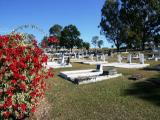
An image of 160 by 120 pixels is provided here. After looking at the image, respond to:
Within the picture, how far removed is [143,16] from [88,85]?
46677 mm

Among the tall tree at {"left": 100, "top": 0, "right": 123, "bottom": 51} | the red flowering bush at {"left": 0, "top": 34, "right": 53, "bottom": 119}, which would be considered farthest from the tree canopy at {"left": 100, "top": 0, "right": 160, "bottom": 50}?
the red flowering bush at {"left": 0, "top": 34, "right": 53, "bottom": 119}

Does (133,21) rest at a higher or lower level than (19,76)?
higher

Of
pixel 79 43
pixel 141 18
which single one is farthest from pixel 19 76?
pixel 79 43

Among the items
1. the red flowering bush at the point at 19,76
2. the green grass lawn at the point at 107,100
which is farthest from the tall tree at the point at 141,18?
the red flowering bush at the point at 19,76

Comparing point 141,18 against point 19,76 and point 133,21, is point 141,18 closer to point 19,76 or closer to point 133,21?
point 133,21

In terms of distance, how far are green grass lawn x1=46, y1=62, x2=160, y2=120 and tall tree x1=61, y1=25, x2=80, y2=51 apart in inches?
3518

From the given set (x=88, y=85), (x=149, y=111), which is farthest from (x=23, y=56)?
(x=88, y=85)

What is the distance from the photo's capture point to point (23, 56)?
30.0 feet

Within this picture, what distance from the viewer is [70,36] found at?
349 ft

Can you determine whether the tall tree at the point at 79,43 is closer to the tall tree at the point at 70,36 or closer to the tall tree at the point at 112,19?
the tall tree at the point at 70,36

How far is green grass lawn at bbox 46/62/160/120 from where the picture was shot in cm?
952

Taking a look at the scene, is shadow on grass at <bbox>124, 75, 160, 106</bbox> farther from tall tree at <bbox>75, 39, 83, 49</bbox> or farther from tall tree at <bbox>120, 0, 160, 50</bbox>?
tall tree at <bbox>75, 39, 83, 49</bbox>

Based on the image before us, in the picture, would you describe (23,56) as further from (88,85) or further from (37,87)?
A: (88,85)

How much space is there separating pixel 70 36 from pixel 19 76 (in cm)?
9820
